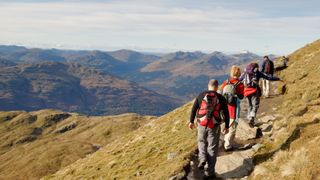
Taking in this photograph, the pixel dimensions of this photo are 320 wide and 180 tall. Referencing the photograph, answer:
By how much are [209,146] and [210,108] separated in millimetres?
1555

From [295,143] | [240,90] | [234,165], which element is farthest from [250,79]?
[234,165]

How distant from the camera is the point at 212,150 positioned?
15.1 metres

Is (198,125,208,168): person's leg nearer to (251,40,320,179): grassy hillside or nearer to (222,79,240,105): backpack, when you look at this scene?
(251,40,320,179): grassy hillside

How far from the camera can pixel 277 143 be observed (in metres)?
17.1

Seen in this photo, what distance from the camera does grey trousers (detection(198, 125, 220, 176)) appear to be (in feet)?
49.4

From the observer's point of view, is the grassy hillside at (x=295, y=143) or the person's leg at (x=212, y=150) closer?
the grassy hillside at (x=295, y=143)

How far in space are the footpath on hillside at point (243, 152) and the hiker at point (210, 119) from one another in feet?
2.66

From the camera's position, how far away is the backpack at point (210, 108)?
14.8 metres

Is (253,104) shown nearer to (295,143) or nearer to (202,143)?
(295,143)

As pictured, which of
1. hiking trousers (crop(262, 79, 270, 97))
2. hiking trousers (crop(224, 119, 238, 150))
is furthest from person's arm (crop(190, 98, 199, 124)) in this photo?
hiking trousers (crop(262, 79, 270, 97))

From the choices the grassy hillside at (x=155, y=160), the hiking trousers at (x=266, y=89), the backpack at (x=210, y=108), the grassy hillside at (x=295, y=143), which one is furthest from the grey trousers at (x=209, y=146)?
the hiking trousers at (x=266, y=89)

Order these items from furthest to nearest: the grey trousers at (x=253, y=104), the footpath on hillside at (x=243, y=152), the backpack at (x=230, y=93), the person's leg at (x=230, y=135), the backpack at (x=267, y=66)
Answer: the backpack at (x=267, y=66), the grey trousers at (x=253, y=104), the person's leg at (x=230, y=135), the backpack at (x=230, y=93), the footpath on hillside at (x=243, y=152)

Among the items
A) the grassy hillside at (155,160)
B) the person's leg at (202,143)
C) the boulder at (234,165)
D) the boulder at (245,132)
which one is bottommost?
the grassy hillside at (155,160)

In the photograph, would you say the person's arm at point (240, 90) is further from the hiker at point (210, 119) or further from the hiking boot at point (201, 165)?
the hiking boot at point (201, 165)
